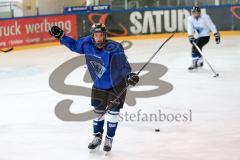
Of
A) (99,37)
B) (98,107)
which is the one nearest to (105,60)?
(99,37)

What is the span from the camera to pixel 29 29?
13141mm

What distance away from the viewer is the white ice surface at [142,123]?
15.7 feet

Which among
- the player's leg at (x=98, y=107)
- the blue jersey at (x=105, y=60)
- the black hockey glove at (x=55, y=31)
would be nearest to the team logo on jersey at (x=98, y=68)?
the blue jersey at (x=105, y=60)

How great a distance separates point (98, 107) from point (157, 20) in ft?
32.9

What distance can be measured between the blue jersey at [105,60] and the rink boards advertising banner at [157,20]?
31.8 feet

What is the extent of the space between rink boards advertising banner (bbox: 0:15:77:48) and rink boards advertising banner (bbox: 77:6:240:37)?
0.88m

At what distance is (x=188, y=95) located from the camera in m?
7.24

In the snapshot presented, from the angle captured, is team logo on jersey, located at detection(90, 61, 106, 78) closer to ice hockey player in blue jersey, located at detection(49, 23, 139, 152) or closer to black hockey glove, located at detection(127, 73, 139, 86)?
ice hockey player in blue jersey, located at detection(49, 23, 139, 152)

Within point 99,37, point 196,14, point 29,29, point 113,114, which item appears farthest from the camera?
point 29,29

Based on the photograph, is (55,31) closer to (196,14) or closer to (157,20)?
(196,14)

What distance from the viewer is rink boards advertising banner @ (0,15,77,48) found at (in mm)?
12703

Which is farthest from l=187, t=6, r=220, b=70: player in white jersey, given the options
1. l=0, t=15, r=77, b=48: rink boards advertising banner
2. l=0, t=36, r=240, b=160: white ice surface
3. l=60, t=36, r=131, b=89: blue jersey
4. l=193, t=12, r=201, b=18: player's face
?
l=0, t=15, r=77, b=48: rink boards advertising banner

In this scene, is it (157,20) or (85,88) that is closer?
(85,88)

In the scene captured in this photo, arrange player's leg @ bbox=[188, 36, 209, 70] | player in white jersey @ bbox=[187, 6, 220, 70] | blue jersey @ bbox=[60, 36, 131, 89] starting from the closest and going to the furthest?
1. blue jersey @ bbox=[60, 36, 131, 89]
2. player in white jersey @ bbox=[187, 6, 220, 70]
3. player's leg @ bbox=[188, 36, 209, 70]
